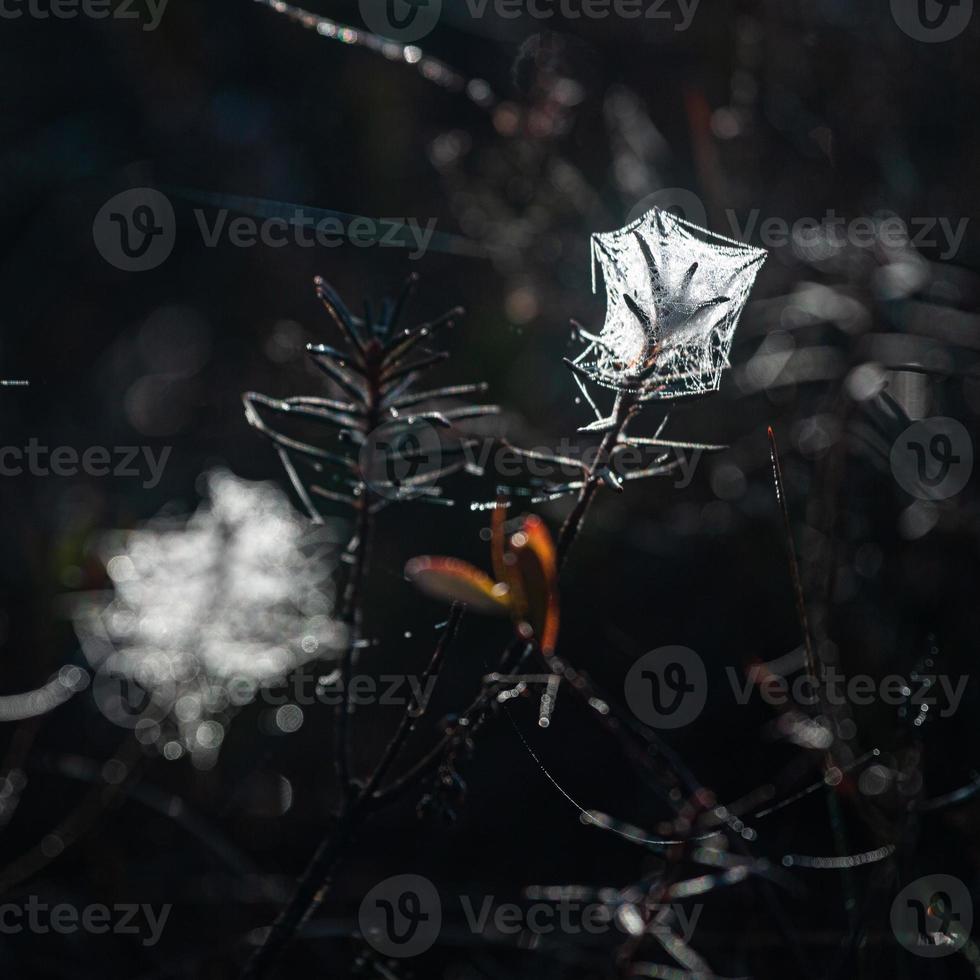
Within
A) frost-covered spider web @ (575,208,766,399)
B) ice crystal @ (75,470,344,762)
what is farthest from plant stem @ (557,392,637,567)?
ice crystal @ (75,470,344,762)

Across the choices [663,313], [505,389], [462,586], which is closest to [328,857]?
[462,586]

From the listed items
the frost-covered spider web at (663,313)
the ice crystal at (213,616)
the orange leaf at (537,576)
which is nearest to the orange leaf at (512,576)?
the orange leaf at (537,576)

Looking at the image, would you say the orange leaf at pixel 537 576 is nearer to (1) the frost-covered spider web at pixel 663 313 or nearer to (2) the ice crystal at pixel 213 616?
(1) the frost-covered spider web at pixel 663 313

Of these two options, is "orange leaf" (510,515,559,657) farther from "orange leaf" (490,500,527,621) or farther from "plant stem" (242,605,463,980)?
"plant stem" (242,605,463,980)

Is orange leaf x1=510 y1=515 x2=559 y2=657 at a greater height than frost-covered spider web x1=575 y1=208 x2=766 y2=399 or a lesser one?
lesser

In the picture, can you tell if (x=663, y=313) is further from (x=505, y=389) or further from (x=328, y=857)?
(x=505, y=389)

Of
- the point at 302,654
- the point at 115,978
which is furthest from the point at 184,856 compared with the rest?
the point at 302,654
